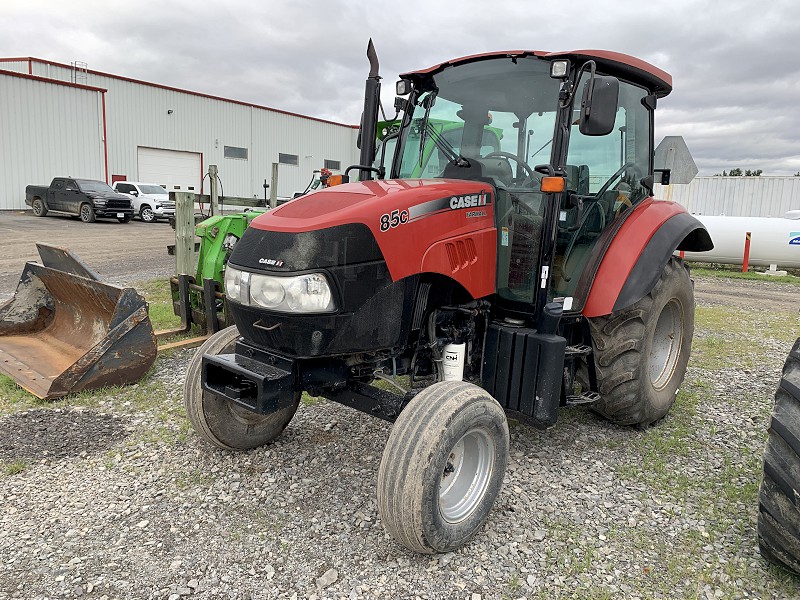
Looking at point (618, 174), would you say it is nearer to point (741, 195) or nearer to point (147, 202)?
point (741, 195)

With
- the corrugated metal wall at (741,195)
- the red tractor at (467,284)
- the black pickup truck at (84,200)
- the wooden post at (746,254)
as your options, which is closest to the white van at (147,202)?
the black pickup truck at (84,200)

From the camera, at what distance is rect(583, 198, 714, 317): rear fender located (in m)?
3.63

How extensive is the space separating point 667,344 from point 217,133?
2956 cm

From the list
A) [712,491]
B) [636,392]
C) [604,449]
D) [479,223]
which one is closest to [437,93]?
[479,223]

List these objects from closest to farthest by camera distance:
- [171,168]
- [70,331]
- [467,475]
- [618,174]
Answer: [467,475] < [618,174] < [70,331] < [171,168]

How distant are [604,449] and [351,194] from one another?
7.70ft

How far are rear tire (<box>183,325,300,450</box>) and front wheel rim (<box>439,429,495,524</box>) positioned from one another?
3.57ft

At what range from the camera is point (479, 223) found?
10.7 ft

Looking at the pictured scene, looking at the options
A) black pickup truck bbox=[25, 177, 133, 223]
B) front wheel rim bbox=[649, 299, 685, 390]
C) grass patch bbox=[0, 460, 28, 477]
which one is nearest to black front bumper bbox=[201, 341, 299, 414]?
grass patch bbox=[0, 460, 28, 477]

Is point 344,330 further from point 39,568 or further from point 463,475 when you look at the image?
point 39,568

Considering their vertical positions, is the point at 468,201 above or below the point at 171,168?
below

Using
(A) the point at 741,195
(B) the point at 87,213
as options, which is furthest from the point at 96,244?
(A) the point at 741,195

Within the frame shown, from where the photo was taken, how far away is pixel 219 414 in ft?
11.6

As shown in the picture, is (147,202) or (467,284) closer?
(467,284)
